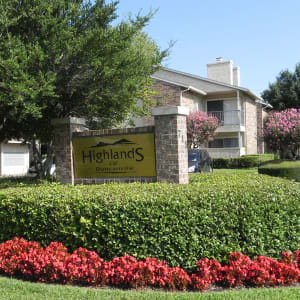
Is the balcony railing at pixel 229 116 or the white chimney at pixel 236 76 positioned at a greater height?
the white chimney at pixel 236 76

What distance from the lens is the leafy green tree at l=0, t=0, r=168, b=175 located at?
23.8 feet

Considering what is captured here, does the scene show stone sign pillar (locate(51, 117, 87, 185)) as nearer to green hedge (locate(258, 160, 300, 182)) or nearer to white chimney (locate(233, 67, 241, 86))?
green hedge (locate(258, 160, 300, 182))

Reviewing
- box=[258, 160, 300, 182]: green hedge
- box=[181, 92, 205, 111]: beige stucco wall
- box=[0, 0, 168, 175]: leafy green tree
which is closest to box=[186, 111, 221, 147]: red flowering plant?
box=[181, 92, 205, 111]: beige stucco wall

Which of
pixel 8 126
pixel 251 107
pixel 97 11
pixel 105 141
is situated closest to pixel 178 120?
pixel 105 141

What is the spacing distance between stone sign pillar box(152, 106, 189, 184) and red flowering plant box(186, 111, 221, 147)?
1584 centimetres

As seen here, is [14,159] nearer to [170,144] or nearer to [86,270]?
[170,144]

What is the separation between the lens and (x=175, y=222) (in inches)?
200

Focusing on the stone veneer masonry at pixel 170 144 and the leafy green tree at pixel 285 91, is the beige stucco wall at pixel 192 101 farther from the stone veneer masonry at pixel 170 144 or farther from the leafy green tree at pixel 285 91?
the stone veneer masonry at pixel 170 144

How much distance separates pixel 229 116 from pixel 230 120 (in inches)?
12.2

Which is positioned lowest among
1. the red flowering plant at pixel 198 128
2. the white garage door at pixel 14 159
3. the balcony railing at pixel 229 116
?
the white garage door at pixel 14 159

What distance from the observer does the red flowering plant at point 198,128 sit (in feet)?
77.5

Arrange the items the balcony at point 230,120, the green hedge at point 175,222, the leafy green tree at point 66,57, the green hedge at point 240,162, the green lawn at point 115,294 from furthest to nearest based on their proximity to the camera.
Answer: the balcony at point 230,120
the green hedge at point 240,162
the leafy green tree at point 66,57
the green hedge at point 175,222
the green lawn at point 115,294

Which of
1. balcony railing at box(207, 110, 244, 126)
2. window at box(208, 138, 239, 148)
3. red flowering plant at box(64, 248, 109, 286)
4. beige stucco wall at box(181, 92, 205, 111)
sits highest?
beige stucco wall at box(181, 92, 205, 111)

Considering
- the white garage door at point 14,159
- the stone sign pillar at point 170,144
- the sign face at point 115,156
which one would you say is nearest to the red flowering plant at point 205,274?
the stone sign pillar at point 170,144
